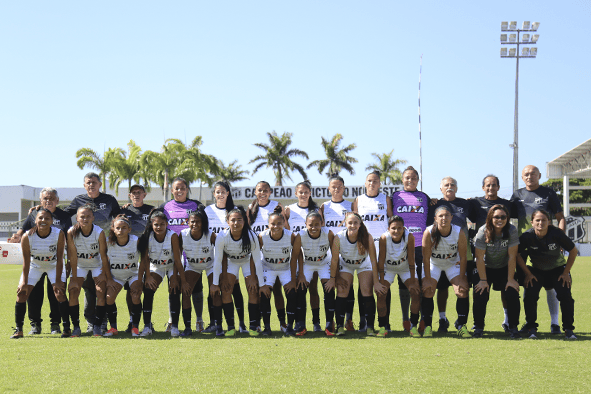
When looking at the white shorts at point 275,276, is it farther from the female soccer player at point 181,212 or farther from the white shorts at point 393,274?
the white shorts at point 393,274

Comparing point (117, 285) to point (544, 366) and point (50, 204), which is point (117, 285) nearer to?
point (50, 204)

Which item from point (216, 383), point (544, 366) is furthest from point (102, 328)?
point (544, 366)

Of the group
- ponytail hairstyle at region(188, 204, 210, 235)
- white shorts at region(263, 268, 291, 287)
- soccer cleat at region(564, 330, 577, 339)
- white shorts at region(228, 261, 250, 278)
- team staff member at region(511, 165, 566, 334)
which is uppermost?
team staff member at region(511, 165, 566, 334)

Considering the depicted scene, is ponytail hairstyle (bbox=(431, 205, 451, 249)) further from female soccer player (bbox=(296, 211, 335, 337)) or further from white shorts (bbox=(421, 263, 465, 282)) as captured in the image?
female soccer player (bbox=(296, 211, 335, 337))

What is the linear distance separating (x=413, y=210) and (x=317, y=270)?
1454 mm

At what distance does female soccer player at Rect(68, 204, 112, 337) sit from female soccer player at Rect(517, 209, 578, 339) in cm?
491

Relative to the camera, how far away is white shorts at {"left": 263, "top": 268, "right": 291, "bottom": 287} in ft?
20.8

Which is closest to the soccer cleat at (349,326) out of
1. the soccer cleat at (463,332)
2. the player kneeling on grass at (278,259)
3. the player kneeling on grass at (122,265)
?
the player kneeling on grass at (278,259)

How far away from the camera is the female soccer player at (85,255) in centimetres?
627

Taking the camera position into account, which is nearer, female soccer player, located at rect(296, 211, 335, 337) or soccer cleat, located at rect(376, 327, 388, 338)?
soccer cleat, located at rect(376, 327, 388, 338)

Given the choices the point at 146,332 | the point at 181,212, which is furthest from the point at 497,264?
the point at 146,332

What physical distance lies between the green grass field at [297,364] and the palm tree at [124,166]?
97.7 ft

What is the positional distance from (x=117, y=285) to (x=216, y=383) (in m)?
2.80

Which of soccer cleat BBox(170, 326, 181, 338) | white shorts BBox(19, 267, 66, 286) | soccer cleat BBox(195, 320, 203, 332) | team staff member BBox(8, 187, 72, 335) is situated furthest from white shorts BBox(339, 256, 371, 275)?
team staff member BBox(8, 187, 72, 335)
